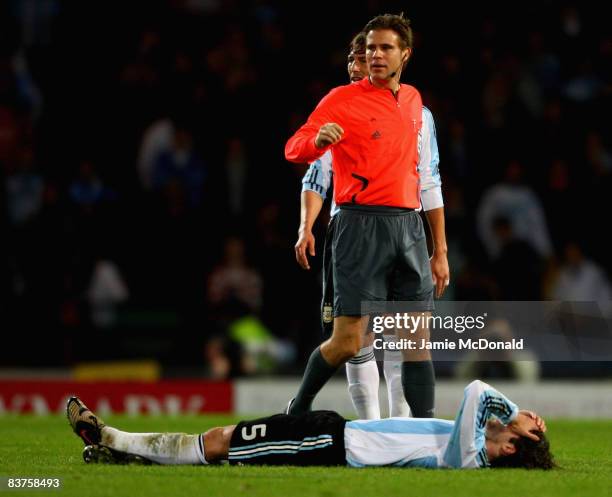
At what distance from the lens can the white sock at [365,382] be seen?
761 centimetres

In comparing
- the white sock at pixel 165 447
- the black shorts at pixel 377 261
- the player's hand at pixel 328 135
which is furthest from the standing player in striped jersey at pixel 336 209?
the white sock at pixel 165 447

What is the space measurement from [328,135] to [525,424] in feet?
5.55

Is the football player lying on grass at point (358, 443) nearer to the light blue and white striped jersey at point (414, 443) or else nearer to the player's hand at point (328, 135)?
the light blue and white striped jersey at point (414, 443)

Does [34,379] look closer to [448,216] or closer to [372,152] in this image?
[448,216]

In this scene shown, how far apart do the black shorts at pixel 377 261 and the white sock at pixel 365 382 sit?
2.51 ft

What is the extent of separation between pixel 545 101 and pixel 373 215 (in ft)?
27.0

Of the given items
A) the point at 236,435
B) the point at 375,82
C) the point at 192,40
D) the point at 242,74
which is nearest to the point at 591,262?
the point at 242,74

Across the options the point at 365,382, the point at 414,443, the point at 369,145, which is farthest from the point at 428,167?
the point at 414,443

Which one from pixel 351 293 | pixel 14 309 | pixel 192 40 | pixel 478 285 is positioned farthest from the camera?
pixel 192 40

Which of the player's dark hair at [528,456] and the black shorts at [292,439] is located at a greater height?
the black shorts at [292,439]

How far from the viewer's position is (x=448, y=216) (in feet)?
44.8

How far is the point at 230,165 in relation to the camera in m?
14.4

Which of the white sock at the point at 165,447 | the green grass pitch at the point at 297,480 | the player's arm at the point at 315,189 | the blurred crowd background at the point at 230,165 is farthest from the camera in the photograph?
the blurred crowd background at the point at 230,165

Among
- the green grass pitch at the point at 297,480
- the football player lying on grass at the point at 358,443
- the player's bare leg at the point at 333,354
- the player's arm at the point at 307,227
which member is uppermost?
the player's arm at the point at 307,227
